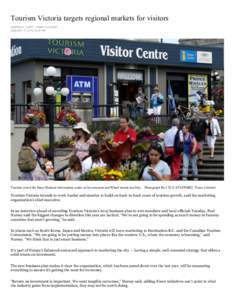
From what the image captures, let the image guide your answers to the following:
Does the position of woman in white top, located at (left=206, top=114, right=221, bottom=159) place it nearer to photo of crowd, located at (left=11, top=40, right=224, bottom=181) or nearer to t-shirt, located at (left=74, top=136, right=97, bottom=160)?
photo of crowd, located at (left=11, top=40, right=224, bottom=181)

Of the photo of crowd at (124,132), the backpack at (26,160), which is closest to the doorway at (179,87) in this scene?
the photo of crowd at (124,132)

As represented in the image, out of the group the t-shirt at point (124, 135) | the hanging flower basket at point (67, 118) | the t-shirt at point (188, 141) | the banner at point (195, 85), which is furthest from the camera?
the banner at point (195, 85)

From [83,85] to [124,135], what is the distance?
3.91 feet

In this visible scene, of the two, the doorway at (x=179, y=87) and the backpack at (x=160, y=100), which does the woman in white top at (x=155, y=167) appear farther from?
the doorway at (x=179, y=87)

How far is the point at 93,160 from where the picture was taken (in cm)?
471

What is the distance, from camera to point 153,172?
4461 millimetres

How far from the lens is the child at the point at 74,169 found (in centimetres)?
444

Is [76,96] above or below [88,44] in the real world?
below

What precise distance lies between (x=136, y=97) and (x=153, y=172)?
1.33m

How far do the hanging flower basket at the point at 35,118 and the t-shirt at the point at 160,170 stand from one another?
1285 mm

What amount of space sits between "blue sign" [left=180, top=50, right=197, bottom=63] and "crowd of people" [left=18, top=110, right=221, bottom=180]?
0.86m

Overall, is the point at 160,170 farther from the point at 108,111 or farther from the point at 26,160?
the point at 26,160
